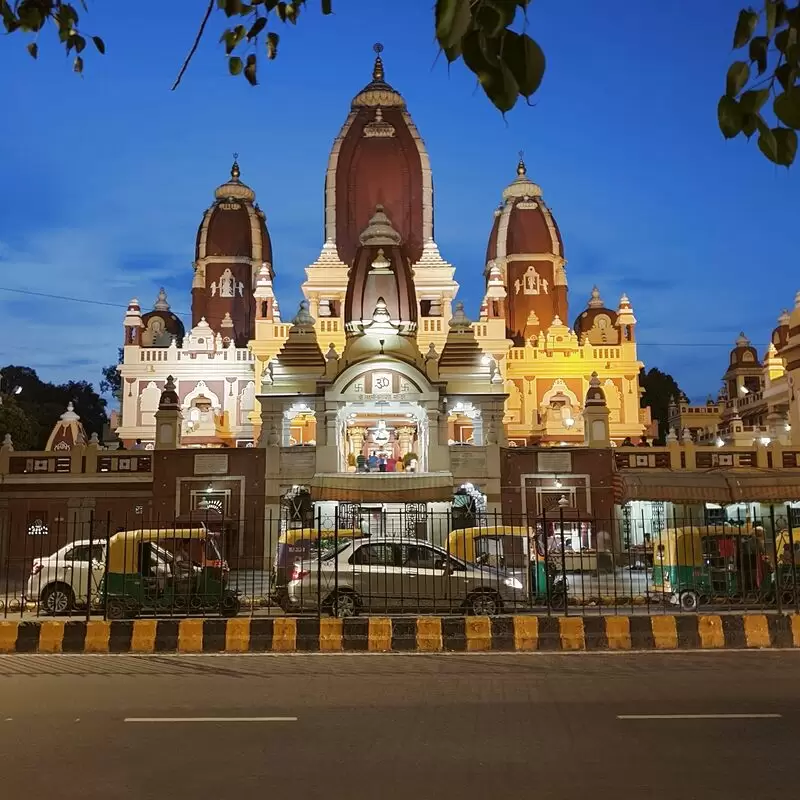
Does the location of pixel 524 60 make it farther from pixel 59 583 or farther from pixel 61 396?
pixel 61 396

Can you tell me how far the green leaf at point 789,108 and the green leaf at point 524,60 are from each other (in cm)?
84

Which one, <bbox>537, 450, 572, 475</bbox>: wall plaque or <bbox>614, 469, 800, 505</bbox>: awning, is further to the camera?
<bbox>537, 450, 572, 475</bbox>: wall plaque

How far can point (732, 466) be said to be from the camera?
2823 centimetres

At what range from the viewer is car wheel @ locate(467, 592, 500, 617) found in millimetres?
14406

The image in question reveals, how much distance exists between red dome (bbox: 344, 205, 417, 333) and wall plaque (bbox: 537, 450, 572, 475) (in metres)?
9.24

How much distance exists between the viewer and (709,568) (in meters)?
16.3

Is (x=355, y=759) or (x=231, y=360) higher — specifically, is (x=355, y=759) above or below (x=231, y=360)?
below

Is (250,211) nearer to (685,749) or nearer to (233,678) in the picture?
(233,678)

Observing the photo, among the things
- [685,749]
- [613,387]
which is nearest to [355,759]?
[685,749]

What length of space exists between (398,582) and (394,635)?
2318 mm

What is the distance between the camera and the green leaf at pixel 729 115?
324 cm

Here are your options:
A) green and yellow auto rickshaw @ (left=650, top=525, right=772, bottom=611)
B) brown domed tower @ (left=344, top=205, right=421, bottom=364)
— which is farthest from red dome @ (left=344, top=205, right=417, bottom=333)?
green and yellow auto rickshaw @ (left=650, top=525, right=772, bottom=611)

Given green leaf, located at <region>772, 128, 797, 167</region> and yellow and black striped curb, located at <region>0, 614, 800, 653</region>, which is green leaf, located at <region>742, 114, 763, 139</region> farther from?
yellow and black striped curb, located at <region>0, 614, 800, 653</region>

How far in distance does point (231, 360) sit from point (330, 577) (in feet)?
102
